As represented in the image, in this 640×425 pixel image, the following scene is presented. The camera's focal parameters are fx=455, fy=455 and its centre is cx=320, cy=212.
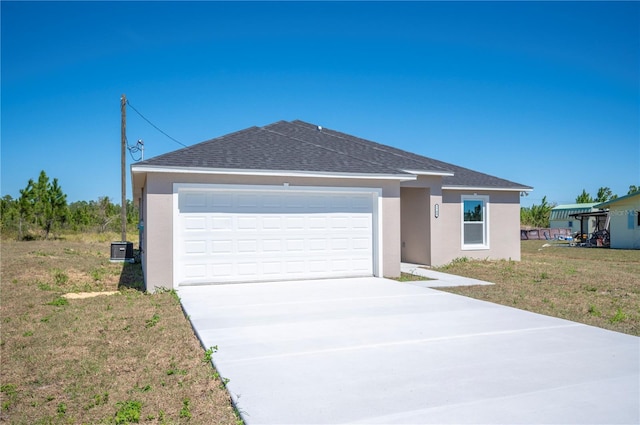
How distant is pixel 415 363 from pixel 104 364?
342cm

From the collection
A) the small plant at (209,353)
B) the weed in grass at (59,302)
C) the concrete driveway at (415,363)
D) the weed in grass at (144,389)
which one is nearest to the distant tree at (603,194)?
the concrete driveway at (415,363)

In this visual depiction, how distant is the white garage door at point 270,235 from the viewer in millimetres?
10312

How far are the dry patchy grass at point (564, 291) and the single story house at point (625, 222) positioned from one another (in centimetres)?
1447

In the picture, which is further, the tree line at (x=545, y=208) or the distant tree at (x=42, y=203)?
the tree line at (x=545, y=208)

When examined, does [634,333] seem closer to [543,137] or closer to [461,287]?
[461,287]

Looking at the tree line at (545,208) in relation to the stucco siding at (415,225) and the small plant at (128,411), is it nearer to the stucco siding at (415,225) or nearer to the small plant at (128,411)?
the stucco siding at (415,225)

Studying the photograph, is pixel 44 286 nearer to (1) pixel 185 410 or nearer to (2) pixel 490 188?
(1) pixel 185 410

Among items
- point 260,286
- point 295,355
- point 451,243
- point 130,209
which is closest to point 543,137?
point 451,243

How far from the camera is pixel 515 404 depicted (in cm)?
374

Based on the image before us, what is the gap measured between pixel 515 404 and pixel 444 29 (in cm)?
1440

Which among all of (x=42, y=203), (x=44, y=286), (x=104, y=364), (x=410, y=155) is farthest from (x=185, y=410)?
(x=42, y=203)

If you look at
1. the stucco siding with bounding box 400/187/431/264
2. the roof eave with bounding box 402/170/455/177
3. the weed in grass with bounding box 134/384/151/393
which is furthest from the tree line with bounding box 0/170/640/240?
the weed in grass with bounding box 134/384/151/393

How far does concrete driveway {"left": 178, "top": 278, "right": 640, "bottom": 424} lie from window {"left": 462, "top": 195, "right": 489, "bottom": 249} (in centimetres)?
821

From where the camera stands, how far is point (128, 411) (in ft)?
12.0
